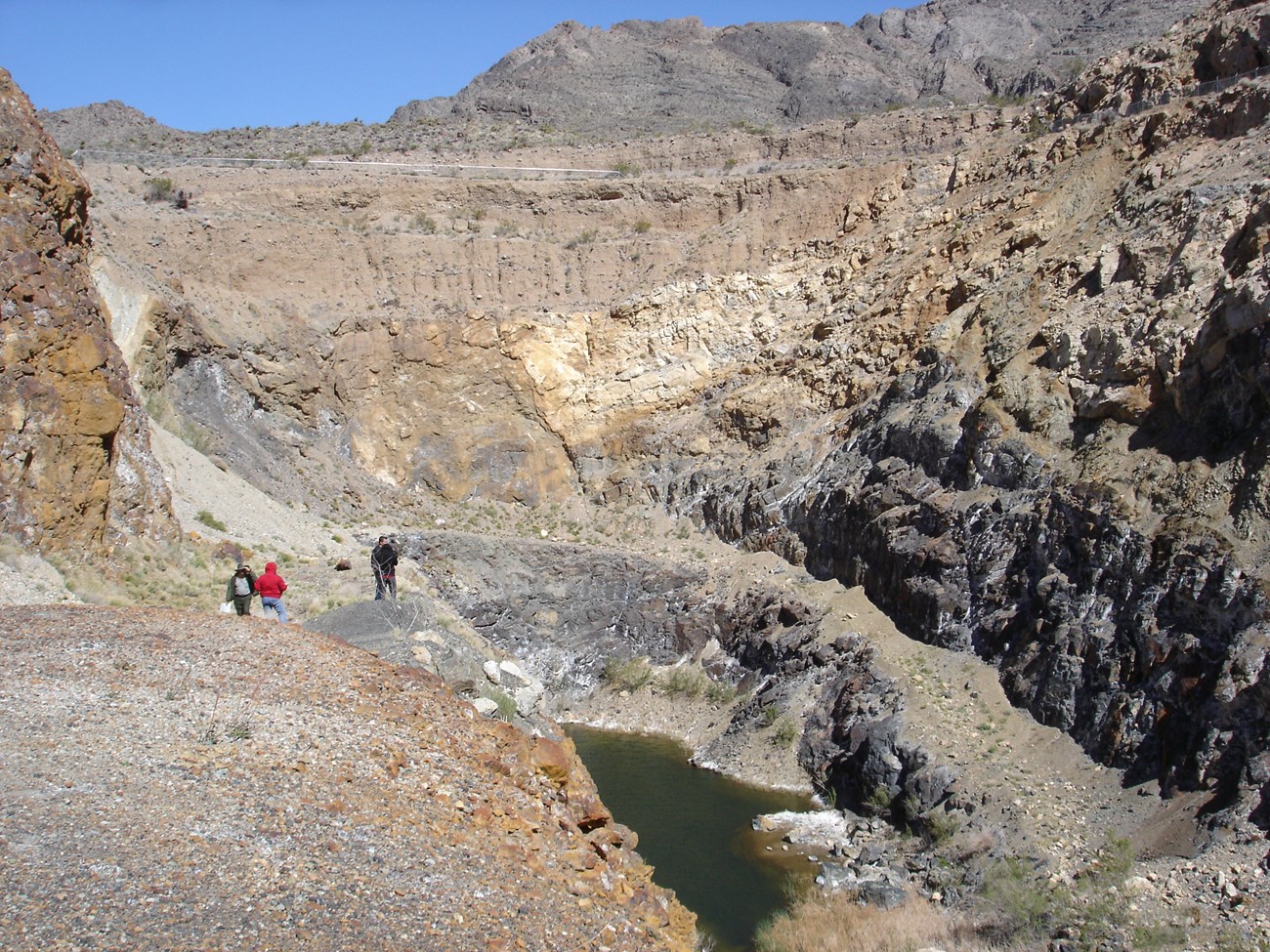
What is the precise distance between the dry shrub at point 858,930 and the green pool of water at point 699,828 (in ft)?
1.76

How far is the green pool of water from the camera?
14623 millimetres

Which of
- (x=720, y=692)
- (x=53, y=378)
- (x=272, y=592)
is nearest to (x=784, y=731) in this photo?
(x=720, y=692)

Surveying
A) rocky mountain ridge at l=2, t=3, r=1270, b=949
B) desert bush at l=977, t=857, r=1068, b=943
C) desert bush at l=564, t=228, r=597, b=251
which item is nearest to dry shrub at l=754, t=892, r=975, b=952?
desert bush at l=977, t=857, r=1068, b=943

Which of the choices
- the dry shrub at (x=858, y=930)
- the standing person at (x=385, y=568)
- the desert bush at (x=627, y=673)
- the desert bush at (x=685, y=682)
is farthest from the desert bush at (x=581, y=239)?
the dry shrub at (x=858, y=930)

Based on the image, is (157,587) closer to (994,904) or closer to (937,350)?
(994,904)

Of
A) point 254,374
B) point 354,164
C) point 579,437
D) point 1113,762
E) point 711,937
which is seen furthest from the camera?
point 354,164

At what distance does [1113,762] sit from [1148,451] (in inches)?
209

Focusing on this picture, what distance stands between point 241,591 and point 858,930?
876 cm

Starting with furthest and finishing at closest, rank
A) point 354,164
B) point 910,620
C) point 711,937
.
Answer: point 354,164 < point 910,620 < point 711,937

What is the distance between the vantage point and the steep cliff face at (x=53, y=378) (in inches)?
466

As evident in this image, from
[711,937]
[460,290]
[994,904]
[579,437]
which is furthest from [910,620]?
[460,290]

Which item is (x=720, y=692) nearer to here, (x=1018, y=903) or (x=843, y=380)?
(x=843, y=380)

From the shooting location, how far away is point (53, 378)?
12.3m

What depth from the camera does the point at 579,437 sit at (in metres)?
27.8
